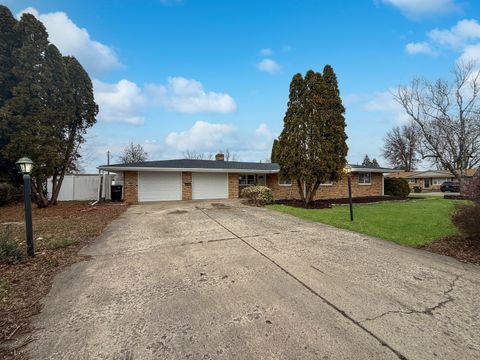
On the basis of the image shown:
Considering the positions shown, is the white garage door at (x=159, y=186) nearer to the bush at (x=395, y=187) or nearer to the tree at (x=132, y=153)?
the bush at (x=395, y=187)

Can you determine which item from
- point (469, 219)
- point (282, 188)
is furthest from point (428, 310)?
point (282, 188)

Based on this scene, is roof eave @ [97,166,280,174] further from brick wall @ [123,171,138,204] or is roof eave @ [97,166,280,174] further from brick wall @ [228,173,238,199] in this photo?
brick wall @ [228,173,238,199]

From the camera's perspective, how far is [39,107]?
39.5ft

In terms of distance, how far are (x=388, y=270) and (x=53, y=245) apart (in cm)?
708

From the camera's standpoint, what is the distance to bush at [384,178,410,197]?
21.2 metres

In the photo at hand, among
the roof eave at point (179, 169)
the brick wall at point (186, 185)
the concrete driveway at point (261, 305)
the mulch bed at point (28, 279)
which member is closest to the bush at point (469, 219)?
the concrete driveway at point (261, 305)

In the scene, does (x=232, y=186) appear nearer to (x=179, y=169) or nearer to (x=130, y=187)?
(x=179, y=169)

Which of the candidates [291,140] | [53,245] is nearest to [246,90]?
[291,140]

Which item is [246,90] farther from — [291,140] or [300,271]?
[300,271]

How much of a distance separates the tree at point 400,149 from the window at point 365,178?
93.7 feet

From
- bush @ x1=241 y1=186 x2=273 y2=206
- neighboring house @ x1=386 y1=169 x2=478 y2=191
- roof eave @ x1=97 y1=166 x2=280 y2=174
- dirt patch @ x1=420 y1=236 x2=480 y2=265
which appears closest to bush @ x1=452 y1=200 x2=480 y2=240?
dirt patch @ x1=420 y1=236 x2=480 y2=265

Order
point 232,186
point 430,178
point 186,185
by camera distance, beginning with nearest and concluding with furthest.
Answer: point 186,185
point 232,186
point 430,178

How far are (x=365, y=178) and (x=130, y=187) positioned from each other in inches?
695

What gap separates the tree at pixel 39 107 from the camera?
11383 millimetres
